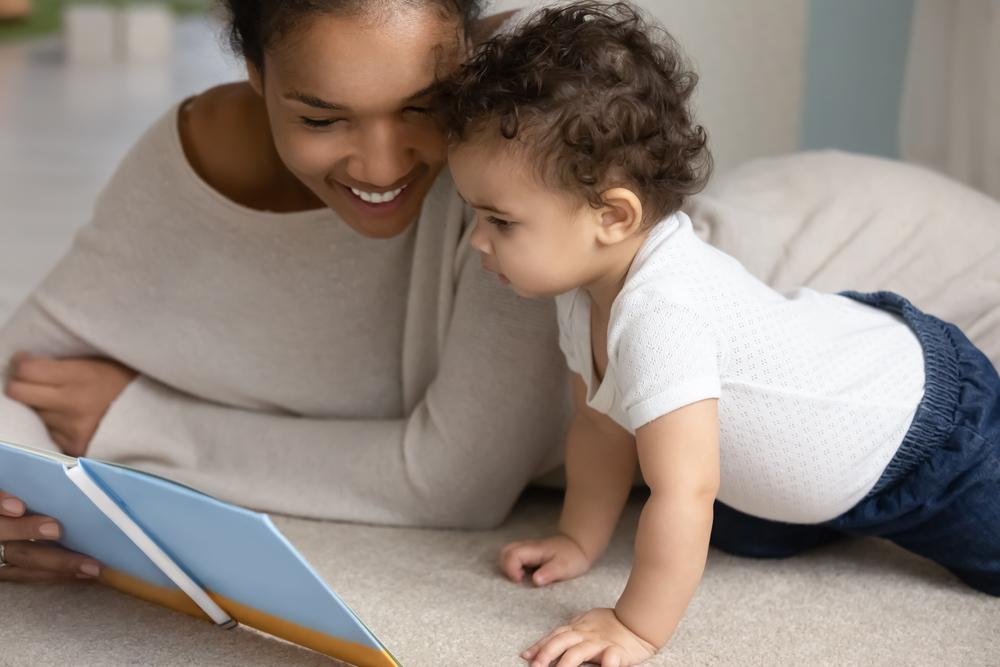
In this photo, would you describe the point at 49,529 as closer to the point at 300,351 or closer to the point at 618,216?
the point at 300,351

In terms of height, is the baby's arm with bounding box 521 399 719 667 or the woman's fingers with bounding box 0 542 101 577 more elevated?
the baby's arm with bounding box 521 399 719 667

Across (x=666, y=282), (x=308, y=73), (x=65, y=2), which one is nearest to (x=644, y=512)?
(x=666, y=282)

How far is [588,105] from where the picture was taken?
1042 mm

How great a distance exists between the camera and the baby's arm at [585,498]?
1.26 meters

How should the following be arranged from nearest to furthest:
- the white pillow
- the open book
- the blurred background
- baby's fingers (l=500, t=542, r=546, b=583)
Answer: the open book, baby's fingers (l=500, t=542, r=546, b=583), the white pillow, the blurred background

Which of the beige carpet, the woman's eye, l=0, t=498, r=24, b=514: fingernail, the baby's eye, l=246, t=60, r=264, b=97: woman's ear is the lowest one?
the beige carpet

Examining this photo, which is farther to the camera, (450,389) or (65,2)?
(65,2)

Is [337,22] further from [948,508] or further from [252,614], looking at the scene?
[948,508]

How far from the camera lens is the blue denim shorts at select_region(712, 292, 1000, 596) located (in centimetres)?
119

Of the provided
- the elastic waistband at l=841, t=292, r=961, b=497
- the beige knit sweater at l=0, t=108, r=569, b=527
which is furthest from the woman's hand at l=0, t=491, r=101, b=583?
the elastic waistband at l=841, t=292, r=961, b=497

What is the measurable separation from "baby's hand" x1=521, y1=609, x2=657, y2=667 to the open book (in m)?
0.16

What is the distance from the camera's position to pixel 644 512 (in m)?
1.06

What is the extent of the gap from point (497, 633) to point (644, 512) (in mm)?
Result: 192

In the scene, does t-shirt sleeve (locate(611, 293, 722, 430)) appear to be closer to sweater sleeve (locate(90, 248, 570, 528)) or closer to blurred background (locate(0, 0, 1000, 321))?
sweater sleeve (locate(90, 248, 570, 528))
